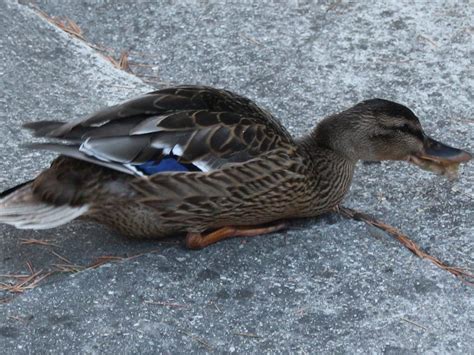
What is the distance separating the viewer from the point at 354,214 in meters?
4.56

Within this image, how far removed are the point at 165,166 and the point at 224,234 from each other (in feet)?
1.57

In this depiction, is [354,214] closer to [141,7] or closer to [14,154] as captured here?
[14,154]

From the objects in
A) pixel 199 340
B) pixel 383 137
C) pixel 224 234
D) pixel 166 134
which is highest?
pixel 166 134

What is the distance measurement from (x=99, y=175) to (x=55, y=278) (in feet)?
1.58

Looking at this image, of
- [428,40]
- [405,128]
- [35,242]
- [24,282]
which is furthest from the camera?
[428,40]

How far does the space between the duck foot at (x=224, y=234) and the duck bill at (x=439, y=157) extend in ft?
2.50

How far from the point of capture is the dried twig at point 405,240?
4.18 meters

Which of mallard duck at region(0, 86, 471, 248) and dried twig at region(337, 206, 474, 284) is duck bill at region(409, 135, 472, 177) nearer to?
mallard duck at region(0, 86, 471, 248)

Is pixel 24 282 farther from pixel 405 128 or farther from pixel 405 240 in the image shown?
pixel 405 128

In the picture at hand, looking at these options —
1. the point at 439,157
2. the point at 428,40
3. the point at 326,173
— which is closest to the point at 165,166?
the point at 326,173

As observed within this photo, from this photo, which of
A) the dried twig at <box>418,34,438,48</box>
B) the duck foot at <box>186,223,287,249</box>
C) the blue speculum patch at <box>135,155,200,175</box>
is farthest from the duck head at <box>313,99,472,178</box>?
the dried twig at <box>418,34,438,48</box>

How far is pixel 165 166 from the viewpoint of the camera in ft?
13.2

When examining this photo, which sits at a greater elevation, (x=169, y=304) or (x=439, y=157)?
(x=439, y=157)

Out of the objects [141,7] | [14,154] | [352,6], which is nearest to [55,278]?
[14,154]
